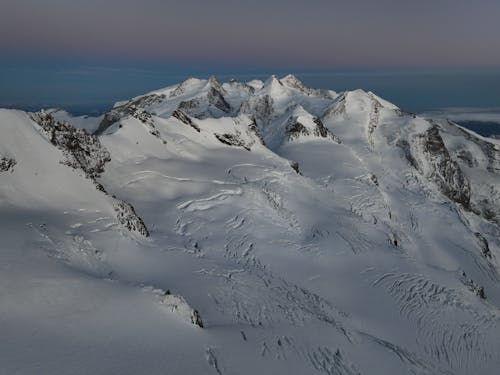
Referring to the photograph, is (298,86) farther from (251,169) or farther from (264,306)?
(264,306)

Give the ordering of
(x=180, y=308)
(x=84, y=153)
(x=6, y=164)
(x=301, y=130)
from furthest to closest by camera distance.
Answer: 1. (x=301, y=130)
2. (x=84, y=153)
3. (x=6, y=164)
4. (x=180, y=308)

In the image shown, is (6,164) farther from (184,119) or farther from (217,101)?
(217,101)

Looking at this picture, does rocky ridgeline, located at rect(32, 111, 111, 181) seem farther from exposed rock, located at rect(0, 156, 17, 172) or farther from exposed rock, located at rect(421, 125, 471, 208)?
exposed rock, located at rect(421, 125, 471, 208)

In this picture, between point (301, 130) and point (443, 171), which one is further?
point (443, 171)

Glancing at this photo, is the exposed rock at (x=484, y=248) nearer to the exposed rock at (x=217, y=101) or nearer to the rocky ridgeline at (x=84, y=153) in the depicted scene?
the rocky ridgeline at (x=84, y=153)

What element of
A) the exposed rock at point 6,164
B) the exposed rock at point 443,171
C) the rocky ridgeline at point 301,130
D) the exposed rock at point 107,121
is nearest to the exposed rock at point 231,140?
the exposed rock at point 107,121

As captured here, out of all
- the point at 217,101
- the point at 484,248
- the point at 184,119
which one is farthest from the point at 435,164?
the point at 184,119

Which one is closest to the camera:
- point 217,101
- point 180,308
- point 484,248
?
point 180,308
